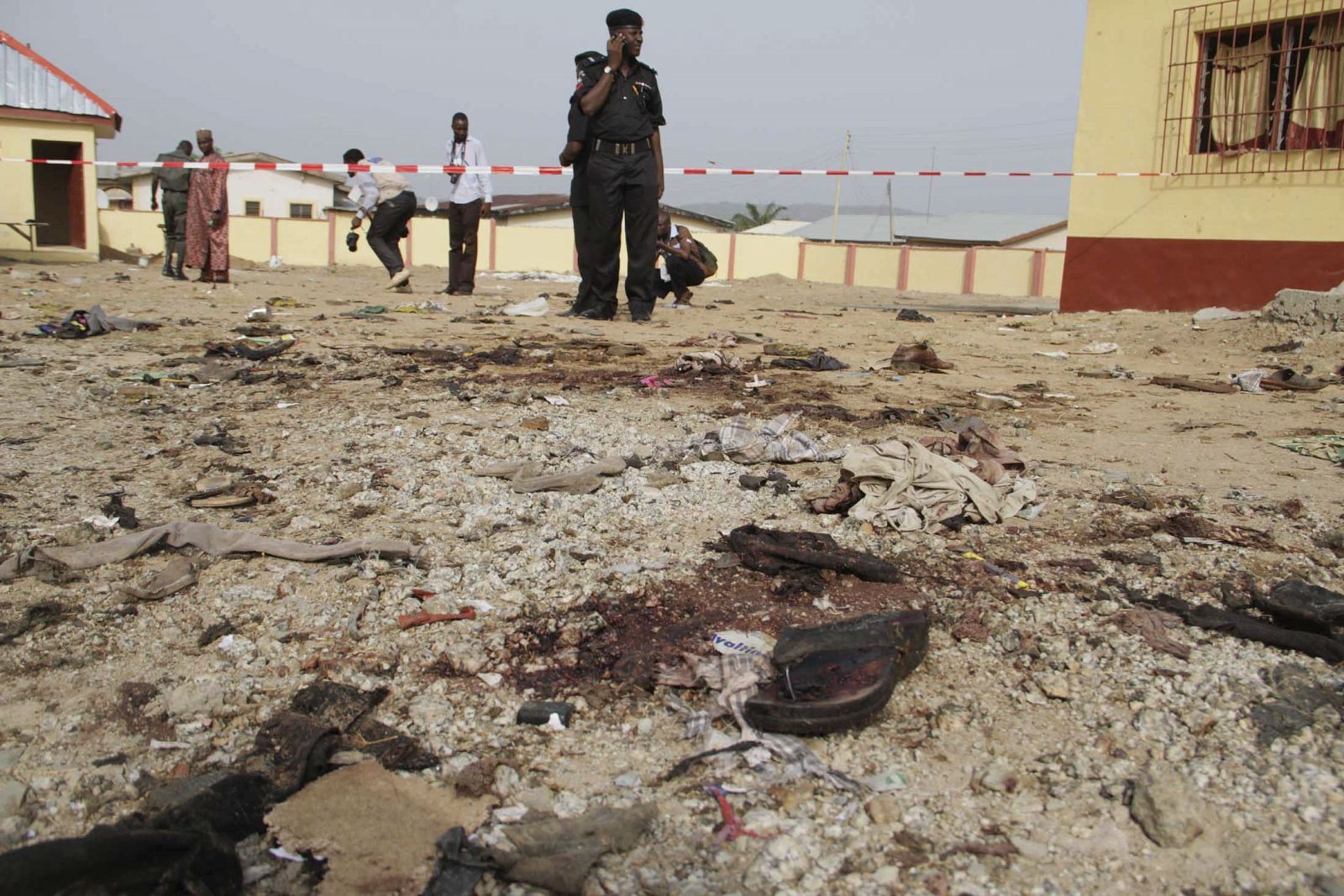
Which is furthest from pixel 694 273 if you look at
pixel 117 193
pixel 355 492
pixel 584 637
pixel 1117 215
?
pixel 117 193

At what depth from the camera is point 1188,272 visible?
383 inches

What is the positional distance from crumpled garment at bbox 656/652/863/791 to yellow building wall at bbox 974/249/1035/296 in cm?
2745

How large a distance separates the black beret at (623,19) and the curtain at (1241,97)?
5.46 m

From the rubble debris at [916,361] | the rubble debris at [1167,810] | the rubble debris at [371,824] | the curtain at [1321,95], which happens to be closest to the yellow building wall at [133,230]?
the rubble debris at [916,361]

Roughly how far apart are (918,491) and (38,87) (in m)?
19.7

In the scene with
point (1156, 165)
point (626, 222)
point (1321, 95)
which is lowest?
point (626, 222)

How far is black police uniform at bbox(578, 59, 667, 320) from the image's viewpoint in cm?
798

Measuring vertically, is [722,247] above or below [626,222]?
above

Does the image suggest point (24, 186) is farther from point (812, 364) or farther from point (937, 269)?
point (937, 269)

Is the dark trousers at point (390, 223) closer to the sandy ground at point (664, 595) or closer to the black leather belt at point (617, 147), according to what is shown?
the black leather belt at point (617, 147)

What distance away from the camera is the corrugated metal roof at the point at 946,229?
46.3 meters

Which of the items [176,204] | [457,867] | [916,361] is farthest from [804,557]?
[176,204]

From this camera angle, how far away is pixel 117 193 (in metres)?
41.3

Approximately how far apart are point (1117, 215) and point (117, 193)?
41.1 m
